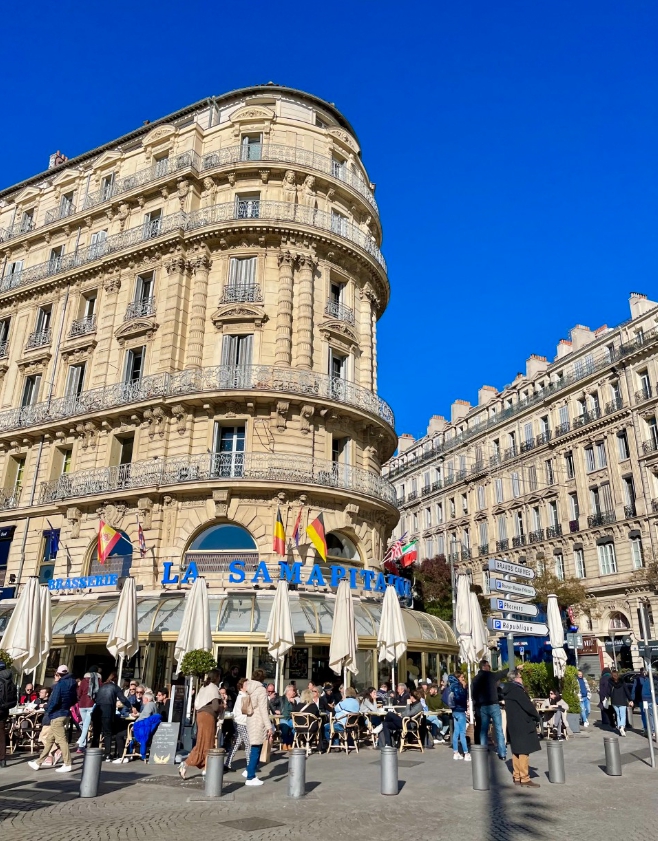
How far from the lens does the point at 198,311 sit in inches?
994

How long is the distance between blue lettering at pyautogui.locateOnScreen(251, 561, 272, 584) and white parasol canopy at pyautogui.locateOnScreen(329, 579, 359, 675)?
14.7ft

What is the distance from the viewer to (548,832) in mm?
7422

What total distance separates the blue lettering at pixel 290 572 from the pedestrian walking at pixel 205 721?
377 inches

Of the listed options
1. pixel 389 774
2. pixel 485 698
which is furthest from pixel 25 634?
pixel 485 698

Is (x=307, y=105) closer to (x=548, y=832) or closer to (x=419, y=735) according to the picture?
(x=419, y=735)

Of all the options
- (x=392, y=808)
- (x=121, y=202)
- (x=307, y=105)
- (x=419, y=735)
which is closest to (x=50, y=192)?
(x=121, y=202)

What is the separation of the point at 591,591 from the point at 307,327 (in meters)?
27.2

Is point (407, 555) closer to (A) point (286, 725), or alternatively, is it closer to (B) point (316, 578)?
(B) point (316, 578)

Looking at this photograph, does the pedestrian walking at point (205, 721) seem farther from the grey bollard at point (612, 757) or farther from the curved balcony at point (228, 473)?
the curved balcony at point (228, 473)

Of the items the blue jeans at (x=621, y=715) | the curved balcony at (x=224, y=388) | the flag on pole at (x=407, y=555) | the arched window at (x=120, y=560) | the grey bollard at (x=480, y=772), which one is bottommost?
the grey bollard at (x=480, y=772)

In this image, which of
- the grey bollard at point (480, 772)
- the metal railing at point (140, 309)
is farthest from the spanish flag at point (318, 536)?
the grey bollard at point (480, 772)

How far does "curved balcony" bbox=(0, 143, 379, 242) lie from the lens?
2752cm

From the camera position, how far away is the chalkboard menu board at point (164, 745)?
12.9m

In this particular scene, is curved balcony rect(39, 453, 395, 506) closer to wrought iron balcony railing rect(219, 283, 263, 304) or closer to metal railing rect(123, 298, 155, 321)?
wrought iron balcony railing rect(219, 283, 263, 304)
